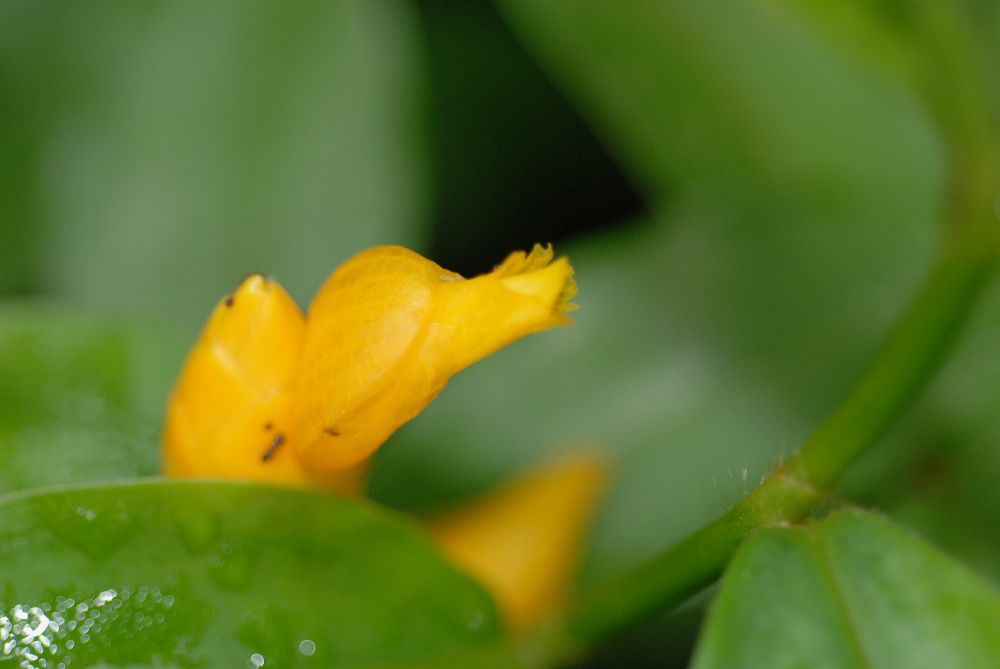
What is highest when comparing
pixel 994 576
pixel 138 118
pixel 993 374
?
pixel 138 118

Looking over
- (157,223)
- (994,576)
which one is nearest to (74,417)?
(157,223)

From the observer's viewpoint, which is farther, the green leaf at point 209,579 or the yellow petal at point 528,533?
the yellow petal at point 528,533

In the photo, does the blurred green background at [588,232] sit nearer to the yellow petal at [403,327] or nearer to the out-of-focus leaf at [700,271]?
the out-of-focus leaf at [700,271]

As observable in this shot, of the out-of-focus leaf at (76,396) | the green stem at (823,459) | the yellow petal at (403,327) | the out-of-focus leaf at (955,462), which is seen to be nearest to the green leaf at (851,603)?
the green stem at (823,459)

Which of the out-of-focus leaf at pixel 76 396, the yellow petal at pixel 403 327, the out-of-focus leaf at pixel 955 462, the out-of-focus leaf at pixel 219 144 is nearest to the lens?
the yellow petal at pixel 403 327

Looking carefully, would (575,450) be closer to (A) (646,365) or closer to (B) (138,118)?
(A) (646,365)

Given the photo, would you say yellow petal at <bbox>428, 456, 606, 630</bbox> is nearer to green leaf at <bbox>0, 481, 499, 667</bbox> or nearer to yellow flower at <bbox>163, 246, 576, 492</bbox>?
green leaf at <bbox>0, 481, 499, 667</bbox>

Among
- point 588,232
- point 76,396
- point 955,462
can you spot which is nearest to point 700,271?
point 588,232
